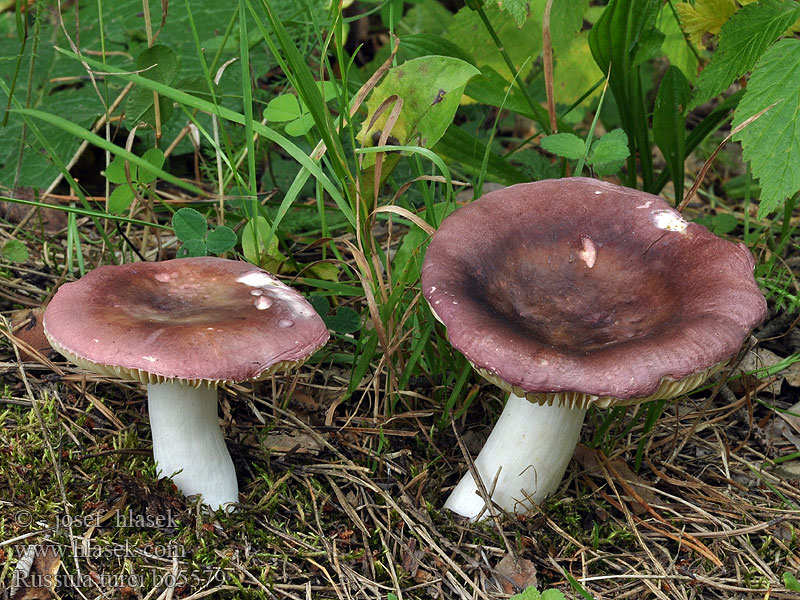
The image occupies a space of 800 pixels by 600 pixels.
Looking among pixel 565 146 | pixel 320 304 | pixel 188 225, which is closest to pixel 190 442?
pixel 320 304

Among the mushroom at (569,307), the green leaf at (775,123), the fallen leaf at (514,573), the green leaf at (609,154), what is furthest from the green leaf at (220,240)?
the green leaf at (775,123)

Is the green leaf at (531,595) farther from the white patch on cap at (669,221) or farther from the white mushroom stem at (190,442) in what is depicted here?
the white patch on cap at (669,221)

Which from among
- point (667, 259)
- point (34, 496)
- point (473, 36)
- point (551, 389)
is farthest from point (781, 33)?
point (34, 496)

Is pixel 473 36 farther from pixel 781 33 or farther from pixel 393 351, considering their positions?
pixel 393 351

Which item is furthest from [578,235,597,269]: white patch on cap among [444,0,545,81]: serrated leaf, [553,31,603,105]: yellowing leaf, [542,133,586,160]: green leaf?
[553,31,603,105]: yellowing leaf

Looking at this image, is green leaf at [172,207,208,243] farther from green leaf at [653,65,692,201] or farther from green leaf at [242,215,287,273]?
green leaf at [653,65,692,201]

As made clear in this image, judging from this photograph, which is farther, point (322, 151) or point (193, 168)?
point (193, 168)
